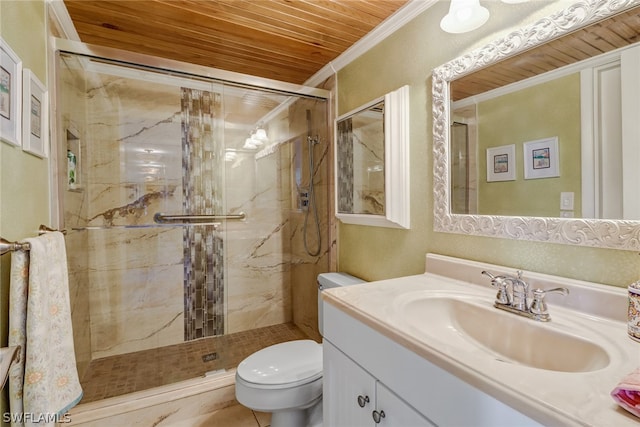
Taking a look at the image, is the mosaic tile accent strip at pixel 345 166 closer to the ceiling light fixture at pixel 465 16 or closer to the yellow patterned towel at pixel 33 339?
the ceiling light fixture at pixel 465 16

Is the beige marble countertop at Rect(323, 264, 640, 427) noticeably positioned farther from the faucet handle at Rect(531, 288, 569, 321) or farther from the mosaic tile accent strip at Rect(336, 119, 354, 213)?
the mosaic tile accent strip at Rect(336, 119, 354, 213)

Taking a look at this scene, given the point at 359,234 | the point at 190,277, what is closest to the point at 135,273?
the point at 190,277

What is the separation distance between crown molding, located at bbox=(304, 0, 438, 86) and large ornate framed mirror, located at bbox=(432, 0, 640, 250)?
0.35 meters

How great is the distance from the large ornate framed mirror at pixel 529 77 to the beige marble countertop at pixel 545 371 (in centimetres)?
18

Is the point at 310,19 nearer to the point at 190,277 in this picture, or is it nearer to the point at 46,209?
the point at 46,209

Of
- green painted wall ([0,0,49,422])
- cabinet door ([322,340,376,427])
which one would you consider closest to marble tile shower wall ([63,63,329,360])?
green painted wall ([0,0,49,422])

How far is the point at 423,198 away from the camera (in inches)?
55.9

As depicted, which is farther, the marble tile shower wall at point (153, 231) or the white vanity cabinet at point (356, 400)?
the marble tile shower wall at point (153, 231)

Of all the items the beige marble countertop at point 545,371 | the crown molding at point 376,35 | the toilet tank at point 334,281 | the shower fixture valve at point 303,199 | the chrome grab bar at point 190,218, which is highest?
the crown molding at point 376,35

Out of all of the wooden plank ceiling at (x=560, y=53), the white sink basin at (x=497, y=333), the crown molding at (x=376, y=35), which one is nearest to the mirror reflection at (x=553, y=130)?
the wooden plank ceiling at (x=560, y=53)

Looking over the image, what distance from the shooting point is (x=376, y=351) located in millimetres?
836

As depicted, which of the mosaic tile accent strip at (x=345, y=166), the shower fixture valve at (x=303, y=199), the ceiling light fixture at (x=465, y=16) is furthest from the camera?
the shower fixture valve at (x=303, y=199)

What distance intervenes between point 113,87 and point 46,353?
187cm

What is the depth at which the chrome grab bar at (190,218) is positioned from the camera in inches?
91.3
